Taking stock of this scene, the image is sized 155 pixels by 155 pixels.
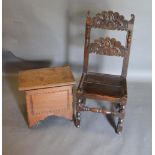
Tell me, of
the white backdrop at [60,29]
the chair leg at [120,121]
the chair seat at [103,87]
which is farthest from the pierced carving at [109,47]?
the white backdrop at [60,29]

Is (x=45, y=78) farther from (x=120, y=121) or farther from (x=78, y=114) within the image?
(x=120, y=121)

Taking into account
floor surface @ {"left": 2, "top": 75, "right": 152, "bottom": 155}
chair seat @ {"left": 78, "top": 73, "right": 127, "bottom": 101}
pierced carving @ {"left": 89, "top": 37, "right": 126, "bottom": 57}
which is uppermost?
pierced carving @ {"left": 89, "top": 37, "right": 126, "bottom": 57}

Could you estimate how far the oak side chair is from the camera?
187 cm

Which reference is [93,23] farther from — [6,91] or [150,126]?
[6,91]

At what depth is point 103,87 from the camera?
1992 millimetres

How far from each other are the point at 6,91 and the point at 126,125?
1150mm

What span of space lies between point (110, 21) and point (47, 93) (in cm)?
70

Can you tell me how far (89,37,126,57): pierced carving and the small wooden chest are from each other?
0.99 ft

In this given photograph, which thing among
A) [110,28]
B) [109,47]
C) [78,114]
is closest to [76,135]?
[78,114]

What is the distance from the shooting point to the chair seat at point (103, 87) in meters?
1.86

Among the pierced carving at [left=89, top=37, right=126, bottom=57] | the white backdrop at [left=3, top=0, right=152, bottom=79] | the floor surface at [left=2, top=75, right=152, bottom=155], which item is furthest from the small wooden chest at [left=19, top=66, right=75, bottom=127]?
the white backdrop at [left=3, top=0, right=152, bottom=79]

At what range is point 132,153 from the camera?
1.82 m

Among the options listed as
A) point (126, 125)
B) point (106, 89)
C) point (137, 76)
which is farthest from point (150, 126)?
point (137, 76)

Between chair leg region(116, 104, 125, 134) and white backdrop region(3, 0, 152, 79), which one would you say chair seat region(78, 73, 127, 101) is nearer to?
chair leg region(116, 104, 125, 134)
